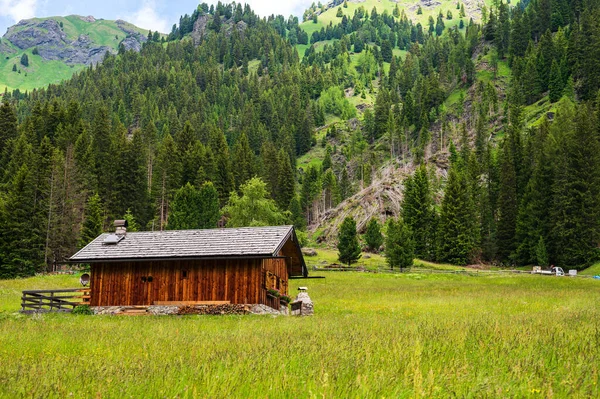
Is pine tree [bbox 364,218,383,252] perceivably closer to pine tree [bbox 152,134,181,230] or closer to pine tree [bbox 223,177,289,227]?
pine tree [bbox 223,177,289,227]

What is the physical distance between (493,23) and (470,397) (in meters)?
175

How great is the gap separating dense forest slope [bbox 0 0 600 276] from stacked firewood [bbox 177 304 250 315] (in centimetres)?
3327

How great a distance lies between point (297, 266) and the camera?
32031mm

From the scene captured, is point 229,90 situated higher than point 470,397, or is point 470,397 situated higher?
point 229,90

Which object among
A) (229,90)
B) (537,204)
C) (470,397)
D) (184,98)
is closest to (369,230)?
(537,204)

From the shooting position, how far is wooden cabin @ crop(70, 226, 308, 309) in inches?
965

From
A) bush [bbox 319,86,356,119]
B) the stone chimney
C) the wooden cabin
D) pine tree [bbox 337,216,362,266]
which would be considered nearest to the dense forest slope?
bush [bbox 319,86,356,119]

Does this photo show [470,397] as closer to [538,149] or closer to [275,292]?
[275,292]

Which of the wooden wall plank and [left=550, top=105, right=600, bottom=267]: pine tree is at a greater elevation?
[left=550, top=105, right=600, bottom=267]: pine tree

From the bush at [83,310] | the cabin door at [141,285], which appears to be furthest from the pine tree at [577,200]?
the bush at [83,310]

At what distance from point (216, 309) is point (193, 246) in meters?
3.90

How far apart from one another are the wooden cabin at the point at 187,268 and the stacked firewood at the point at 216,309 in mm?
463

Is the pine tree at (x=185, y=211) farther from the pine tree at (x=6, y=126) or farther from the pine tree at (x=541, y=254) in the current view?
the pine tree at (x=541, y=254)

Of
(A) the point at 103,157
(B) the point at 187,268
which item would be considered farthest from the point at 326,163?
(B) the point at 187,268
